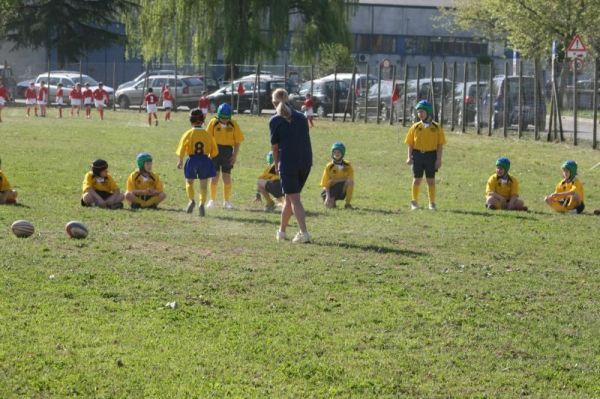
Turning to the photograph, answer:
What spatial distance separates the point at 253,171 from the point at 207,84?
3522cm

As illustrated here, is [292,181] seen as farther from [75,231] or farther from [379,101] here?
[379,101]

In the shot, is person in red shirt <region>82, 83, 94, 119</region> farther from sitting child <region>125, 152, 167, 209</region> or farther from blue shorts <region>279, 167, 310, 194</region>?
blue shorts <region>279, 167, 310, 194</region>

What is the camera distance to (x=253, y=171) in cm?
2530

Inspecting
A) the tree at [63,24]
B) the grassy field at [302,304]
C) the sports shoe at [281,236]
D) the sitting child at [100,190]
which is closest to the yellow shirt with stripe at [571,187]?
the grassy field at [302,304]

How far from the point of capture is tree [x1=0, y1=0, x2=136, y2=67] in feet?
241

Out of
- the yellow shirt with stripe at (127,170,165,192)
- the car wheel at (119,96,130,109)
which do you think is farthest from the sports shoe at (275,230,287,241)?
the car wheel at (119,96,130,109)

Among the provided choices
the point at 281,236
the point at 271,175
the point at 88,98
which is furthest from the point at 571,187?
the point at 88,98

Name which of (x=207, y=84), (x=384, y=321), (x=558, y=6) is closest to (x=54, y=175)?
(x=384, y=321)

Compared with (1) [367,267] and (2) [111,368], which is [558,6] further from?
(2) [111,368]

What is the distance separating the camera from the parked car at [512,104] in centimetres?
3756

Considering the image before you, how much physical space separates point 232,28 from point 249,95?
447 cm

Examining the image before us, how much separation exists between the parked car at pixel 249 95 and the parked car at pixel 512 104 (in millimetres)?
15509

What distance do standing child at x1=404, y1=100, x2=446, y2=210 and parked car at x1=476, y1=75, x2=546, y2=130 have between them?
18.7 metres

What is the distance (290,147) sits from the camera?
45.5 feet
